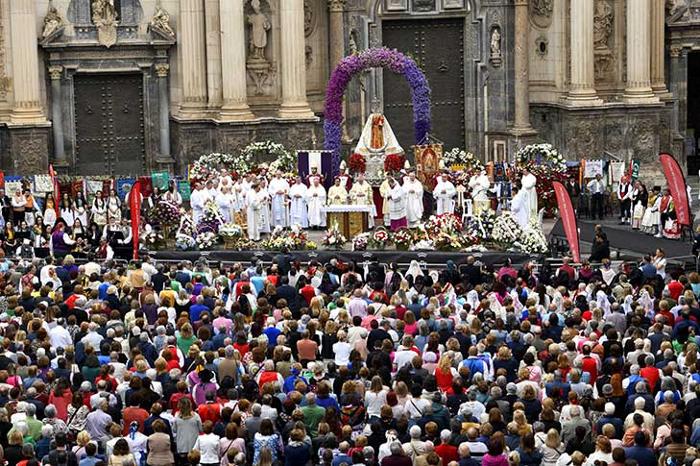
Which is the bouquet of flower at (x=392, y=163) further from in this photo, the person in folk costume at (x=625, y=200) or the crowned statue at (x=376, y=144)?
the person in folk costume at (x=625, y=200)

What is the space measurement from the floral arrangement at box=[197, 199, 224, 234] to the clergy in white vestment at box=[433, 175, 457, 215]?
528 cm

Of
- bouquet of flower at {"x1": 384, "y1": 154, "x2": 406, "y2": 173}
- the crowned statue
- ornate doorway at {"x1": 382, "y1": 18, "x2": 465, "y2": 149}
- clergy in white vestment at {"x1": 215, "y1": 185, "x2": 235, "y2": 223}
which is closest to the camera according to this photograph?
clergy in white vestment at {"x1": 215, "y1": 185, "x2": 235, "y2": 223}

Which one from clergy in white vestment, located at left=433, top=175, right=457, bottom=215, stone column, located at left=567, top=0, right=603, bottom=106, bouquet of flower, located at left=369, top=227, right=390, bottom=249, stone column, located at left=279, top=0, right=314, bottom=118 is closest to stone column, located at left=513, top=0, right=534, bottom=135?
stone column, located at left=567, top=0, right=603, bottom=106

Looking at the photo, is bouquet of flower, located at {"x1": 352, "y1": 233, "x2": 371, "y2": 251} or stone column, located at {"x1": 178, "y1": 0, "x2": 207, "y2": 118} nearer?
bouquet of flower, located at {"x1": 352, "y1": 233, "x2": 371, "y2": 251}

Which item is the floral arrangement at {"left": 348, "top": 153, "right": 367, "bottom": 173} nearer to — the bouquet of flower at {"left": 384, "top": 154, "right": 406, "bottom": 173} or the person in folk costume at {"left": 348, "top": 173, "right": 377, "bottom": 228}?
the bouquet of flower at {"left": 384, "top": 154, "right": 406, "bottom": 173}

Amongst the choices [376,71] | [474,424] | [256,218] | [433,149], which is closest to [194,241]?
[256,218]

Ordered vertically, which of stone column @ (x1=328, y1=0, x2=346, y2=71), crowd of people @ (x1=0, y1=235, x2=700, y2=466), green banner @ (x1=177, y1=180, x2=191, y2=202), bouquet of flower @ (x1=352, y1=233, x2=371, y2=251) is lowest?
crowd of people @ (x1=0, y1=235, x2=700, y2=466)

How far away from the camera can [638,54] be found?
5019cm

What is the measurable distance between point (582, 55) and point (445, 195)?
29.1 ft

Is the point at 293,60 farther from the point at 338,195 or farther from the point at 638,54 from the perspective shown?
the point at 638,54

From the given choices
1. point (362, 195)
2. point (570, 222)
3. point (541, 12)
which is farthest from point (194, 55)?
point (570, 222)

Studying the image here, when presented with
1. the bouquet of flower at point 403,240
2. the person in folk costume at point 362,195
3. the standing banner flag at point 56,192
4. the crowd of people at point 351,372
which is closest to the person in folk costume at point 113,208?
the standing banner flag at point 56,192

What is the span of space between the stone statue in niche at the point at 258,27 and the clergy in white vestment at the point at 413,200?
8.33 meters

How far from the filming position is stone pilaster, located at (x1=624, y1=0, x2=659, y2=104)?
164 feet
